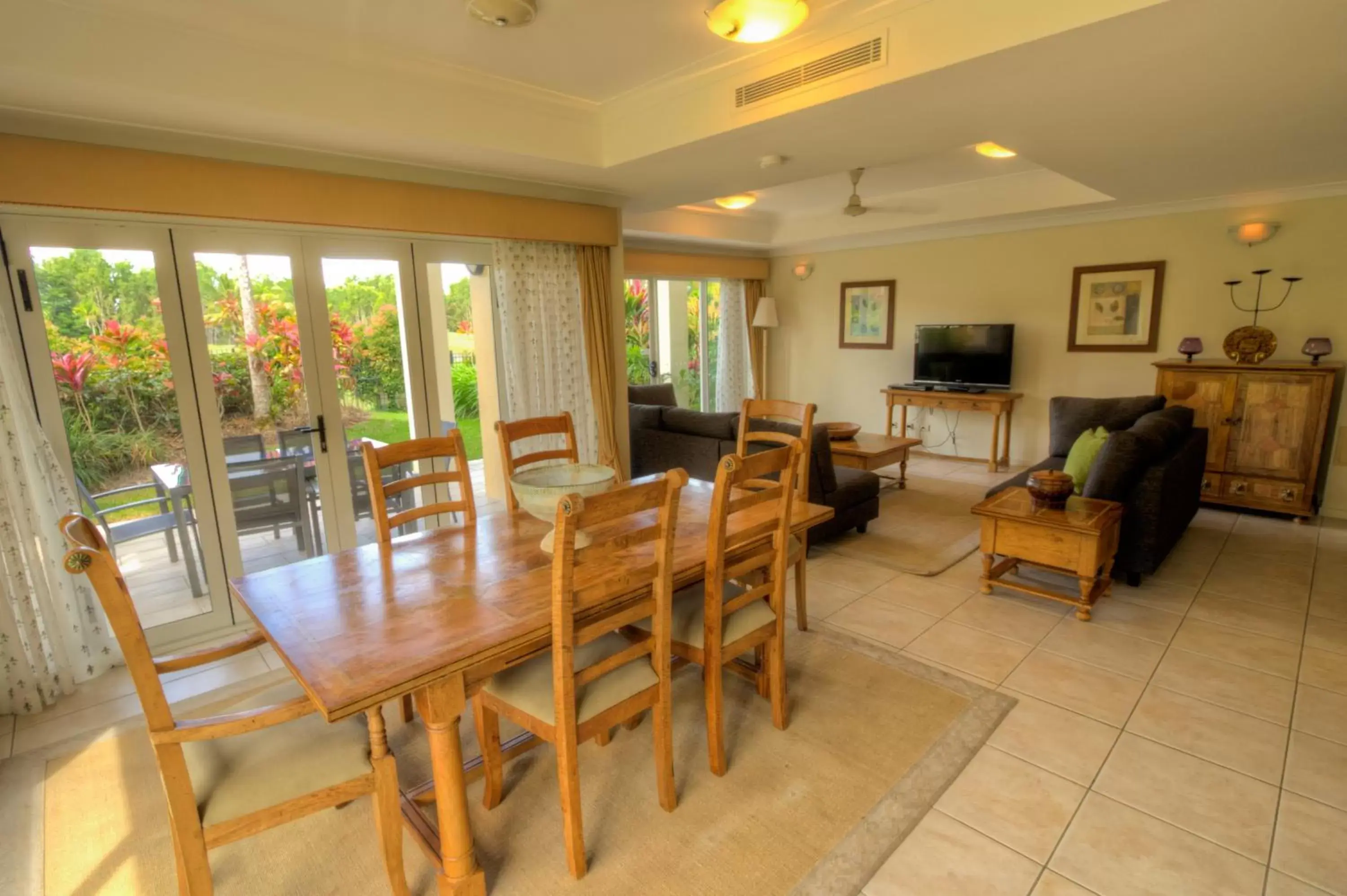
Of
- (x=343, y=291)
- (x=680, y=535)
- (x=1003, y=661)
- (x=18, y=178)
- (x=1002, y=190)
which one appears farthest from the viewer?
(x=1002, y=190)

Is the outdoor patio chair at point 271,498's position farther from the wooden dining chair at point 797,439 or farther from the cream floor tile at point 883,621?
the cream floor tile at point 883,621

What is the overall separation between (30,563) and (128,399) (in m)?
0.74

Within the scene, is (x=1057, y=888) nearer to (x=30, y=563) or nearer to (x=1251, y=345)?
(x=30, y=563)

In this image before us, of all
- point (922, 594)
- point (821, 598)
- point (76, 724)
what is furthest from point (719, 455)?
point (76, 724)

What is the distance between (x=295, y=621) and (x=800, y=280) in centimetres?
702

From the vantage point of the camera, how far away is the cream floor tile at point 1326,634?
2.81m

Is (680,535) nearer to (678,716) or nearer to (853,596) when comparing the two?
(678,716)

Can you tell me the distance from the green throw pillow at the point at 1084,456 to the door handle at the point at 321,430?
3984 millimetres

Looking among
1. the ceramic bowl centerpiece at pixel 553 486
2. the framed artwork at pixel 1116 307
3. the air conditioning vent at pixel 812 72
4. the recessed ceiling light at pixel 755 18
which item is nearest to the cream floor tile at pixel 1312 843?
the ceramic bowl centerpiece at pixel 553 486

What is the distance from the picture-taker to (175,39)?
2.24m

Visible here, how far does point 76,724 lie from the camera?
2488mm

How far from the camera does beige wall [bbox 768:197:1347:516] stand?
465cm

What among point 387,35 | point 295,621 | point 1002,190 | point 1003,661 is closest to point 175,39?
point 387,35

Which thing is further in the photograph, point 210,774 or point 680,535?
point 680,535
